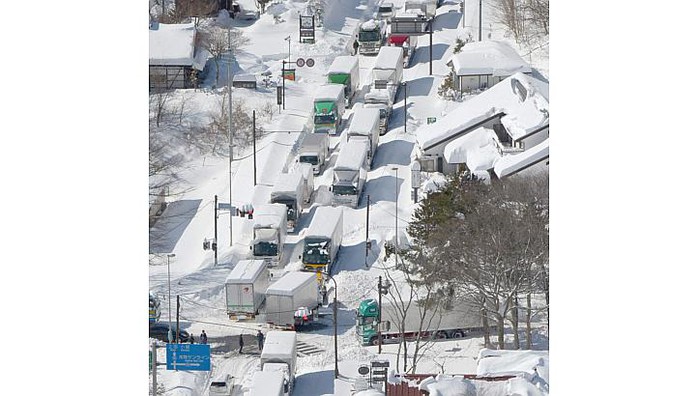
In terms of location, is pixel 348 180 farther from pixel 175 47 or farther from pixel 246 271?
pixel 175 47

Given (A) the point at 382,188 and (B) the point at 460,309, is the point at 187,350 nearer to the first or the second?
(B) the point at 460,309

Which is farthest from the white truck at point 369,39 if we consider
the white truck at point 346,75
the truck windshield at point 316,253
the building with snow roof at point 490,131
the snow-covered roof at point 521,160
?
the truck windshield at point 316,253

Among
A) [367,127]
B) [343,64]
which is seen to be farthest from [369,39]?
[367,127]

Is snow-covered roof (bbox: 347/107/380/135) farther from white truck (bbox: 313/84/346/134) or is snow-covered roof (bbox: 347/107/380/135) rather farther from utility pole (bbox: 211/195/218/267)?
utility pole (bbox: 211/195/218/267)

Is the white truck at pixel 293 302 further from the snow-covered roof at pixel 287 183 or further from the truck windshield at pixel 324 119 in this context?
the truck windshield at pixel 324 119

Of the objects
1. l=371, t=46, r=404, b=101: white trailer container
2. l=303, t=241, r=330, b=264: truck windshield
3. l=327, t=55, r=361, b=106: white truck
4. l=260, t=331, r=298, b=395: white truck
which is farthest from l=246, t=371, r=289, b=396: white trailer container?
l=371, t=46, r=404, b=101: white trailer container
